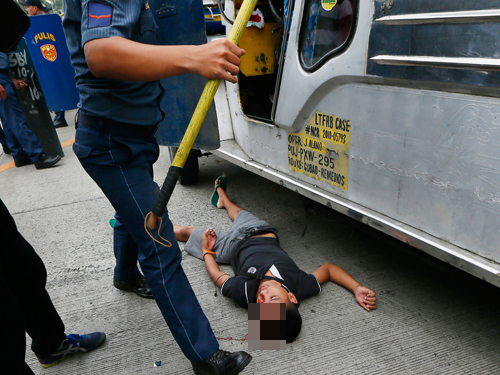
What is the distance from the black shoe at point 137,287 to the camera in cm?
240

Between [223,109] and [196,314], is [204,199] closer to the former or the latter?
[223,109]

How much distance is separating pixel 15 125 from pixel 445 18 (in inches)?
207

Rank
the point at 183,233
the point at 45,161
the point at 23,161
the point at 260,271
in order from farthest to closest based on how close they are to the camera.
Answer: the point at 23,161, the point at 45,161, the point at 183,233, the point at 260,271

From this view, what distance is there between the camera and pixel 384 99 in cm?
177

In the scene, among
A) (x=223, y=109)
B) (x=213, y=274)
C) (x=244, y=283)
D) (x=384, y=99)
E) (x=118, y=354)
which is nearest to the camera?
(x=384, y=99)

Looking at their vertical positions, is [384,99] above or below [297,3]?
below

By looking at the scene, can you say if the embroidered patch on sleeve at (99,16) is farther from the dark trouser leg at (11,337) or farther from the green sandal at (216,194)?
the green sandal at (216,194)

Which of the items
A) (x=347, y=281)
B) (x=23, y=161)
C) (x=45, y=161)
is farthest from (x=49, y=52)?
(x=347, y=281)

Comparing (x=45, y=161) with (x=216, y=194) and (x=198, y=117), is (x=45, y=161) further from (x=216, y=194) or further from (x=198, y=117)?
(x=198, y=117)

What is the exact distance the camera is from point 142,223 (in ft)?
5.42

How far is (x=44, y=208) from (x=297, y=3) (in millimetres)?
3202

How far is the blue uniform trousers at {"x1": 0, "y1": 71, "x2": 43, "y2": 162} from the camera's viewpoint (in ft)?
15.8

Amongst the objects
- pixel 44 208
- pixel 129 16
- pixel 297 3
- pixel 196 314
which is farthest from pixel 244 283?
pixel 44 208

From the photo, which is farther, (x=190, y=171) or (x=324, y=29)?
(x=190, y=171)
